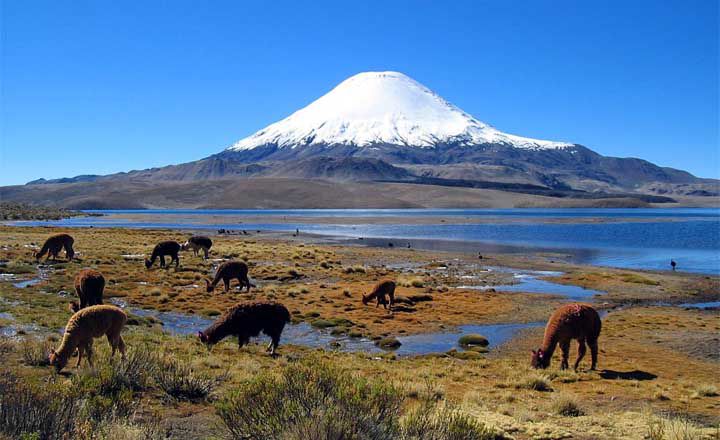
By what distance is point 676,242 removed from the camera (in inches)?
2231

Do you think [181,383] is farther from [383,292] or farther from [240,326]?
[383,292]

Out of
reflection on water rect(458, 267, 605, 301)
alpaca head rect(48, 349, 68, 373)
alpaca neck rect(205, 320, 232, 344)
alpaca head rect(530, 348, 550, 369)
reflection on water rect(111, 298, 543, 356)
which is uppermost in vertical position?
alpaca head rect(48, 349, 68, 373)

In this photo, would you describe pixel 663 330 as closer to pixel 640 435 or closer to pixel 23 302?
pixel 640 435

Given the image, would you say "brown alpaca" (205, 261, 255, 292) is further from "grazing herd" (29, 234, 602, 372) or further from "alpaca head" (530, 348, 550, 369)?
"alpaca head" (530, 348, 550, 369)

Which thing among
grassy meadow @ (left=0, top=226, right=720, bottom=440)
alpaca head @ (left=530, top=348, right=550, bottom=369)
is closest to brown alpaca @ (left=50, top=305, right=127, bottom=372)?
grassy meadow @ (left=0, top=226, right=720, bottom=440)

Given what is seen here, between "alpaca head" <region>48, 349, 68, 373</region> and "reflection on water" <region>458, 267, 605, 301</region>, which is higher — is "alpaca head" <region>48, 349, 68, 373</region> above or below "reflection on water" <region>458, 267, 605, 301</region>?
above

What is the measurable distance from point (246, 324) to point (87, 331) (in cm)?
389

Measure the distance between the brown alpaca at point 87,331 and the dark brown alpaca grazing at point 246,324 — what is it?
2749 mm

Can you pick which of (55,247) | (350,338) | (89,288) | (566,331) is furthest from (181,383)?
(55,247)

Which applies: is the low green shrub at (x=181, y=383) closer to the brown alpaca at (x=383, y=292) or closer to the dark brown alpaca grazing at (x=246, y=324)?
the dark brown alpaca grazing at (x=246, y=324)

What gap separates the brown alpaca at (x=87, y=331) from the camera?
8.76 meters

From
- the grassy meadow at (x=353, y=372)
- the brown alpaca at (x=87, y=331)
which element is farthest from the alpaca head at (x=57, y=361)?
the grassy meadow at (x=353, y=372)

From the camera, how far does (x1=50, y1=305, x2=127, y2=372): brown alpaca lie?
8758mm

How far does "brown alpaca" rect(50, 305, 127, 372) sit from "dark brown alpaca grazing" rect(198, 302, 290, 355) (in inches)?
108
